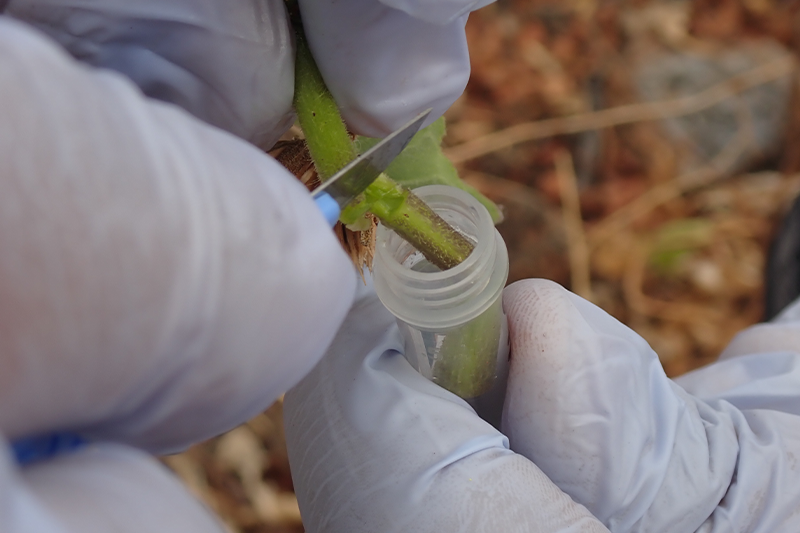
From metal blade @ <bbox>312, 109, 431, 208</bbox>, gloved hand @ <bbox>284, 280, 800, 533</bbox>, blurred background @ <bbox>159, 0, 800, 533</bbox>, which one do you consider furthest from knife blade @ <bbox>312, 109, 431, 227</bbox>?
blurred background @ <bbox>159, 0, 800, 533</bbox>

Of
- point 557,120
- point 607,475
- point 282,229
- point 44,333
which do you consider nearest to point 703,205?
point 557,120

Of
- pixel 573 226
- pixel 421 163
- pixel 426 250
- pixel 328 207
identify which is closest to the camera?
pixel 328 207

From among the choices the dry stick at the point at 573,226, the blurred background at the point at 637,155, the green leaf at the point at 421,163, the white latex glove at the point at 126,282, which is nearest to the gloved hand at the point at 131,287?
the white latex glove at the point at 126,282

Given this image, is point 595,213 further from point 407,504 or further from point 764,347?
point 407,504

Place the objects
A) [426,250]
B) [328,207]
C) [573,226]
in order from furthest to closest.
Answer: [573,226]
[426,250]
[328,207]

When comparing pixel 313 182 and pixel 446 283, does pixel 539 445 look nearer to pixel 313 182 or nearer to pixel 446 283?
pixel 446 283

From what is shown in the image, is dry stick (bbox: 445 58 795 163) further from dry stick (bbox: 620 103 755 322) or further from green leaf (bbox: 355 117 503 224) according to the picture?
green leaf (bbox: 355 117 503 224)

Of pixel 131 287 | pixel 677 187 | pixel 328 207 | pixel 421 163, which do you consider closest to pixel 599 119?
pixel 677 187
